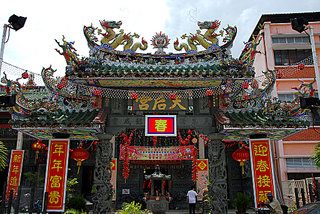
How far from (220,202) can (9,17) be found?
922 centimetres

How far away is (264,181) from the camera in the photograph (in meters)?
9.56

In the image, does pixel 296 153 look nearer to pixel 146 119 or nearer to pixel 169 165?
pixel 169 165

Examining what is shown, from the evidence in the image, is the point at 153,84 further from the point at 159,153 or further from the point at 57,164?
the point at 159,153

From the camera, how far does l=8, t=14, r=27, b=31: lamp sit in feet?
26.8

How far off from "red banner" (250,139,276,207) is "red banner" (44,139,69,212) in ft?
23.3

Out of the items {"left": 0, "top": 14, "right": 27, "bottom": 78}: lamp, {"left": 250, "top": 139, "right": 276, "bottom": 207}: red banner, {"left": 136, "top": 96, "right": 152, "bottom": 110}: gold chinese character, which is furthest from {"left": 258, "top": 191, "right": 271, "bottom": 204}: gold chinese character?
{"left": 0, "top": 14, "right": 27, "bottom": 78}: lamp

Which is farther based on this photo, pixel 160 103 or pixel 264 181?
pixel 160 103

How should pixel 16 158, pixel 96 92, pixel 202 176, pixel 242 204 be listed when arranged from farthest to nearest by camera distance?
pixel 202 176, pixel 16 158, pixel 242 204, pixel 96 92

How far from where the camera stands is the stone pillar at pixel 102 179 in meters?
9.12

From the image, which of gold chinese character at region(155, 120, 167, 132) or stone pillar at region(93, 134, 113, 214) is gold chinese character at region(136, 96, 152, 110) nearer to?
gold chinese character at region(155, 120, 167, 132)

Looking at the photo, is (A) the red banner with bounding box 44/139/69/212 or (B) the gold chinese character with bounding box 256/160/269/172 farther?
(B) the gold chinese character with bounding box 256/160/269/172

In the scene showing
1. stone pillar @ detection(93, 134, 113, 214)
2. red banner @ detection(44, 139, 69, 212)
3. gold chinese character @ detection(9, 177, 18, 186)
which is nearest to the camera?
stone pillar @ detection(93, 134, 113, 214)

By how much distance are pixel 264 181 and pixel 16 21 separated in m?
10.1

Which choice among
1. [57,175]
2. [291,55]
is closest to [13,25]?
[57,175]
